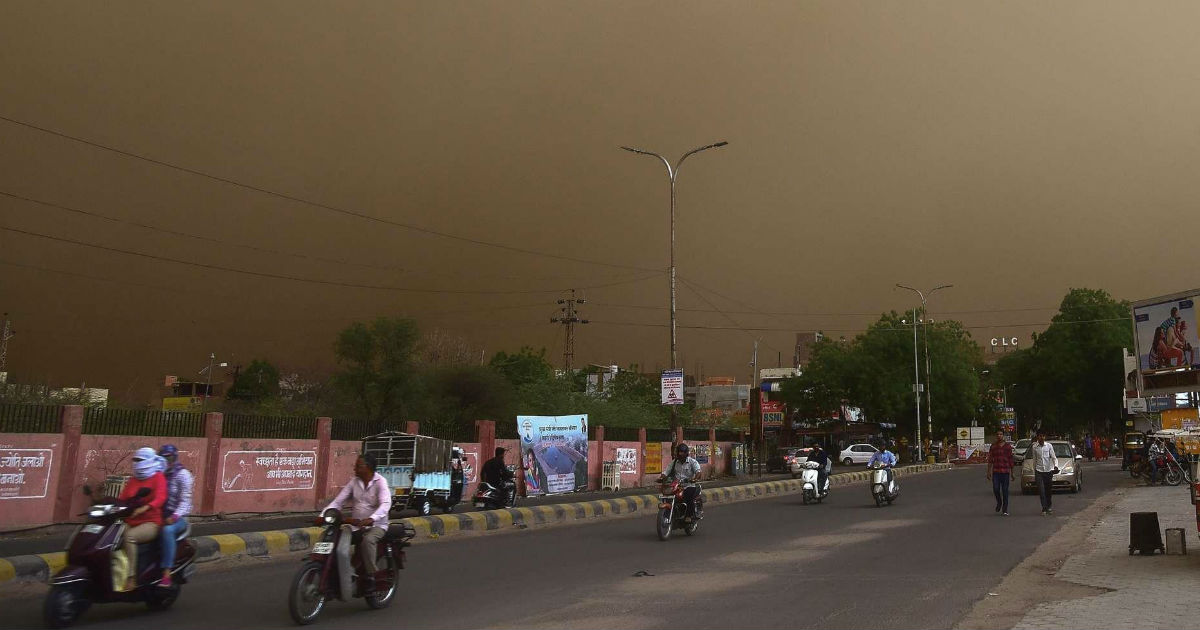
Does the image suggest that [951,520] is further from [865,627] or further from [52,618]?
[52,618]

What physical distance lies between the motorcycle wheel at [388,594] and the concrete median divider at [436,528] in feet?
7.99

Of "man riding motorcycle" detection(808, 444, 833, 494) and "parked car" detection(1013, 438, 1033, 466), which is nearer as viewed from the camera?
"man riding motorcycle" detection(808, 444, 833, 494)

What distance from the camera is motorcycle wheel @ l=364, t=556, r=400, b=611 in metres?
9.26

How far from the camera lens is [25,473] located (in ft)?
54.4

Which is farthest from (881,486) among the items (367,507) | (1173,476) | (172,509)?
(172,509)

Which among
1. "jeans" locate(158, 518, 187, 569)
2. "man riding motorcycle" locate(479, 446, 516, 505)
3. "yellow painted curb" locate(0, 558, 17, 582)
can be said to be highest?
"man riding motorcycle" locate(479, 446, 516, 505)

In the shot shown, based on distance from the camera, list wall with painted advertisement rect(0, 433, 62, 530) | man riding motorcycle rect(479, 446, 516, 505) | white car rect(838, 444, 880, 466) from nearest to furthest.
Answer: wall with painted advertisement rect(0, 433, 62, 530)
man riding motorcycle rect(479, 446, 516, 505)
white car rect(838, 444, 880, 466)

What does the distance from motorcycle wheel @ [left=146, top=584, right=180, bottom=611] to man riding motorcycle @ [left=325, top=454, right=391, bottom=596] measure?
173 cm

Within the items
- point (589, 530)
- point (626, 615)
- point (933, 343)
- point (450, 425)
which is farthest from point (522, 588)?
point (933, 343)

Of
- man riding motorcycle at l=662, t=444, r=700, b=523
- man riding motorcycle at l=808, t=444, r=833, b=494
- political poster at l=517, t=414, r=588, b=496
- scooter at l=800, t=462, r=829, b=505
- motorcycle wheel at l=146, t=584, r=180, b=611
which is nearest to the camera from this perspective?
motorcycle wheel at l=146, t=584, r=180, b=611

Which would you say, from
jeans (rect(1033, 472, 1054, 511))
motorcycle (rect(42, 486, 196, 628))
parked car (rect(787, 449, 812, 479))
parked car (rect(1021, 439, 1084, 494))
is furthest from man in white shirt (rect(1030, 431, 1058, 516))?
parked car (rect(787, 449, 812, 479))

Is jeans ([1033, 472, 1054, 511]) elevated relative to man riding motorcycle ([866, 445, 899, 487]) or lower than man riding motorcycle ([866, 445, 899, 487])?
lower

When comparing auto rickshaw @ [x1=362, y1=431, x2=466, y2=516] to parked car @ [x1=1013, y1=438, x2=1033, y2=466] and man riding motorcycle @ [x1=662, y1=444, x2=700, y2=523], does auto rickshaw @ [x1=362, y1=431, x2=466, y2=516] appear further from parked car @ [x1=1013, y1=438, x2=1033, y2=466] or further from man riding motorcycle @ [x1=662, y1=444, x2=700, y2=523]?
parked car @ [x1=1013, y1=438, x2=1033, y2=466]

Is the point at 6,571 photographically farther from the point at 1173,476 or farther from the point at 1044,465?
the point at 1173,476
